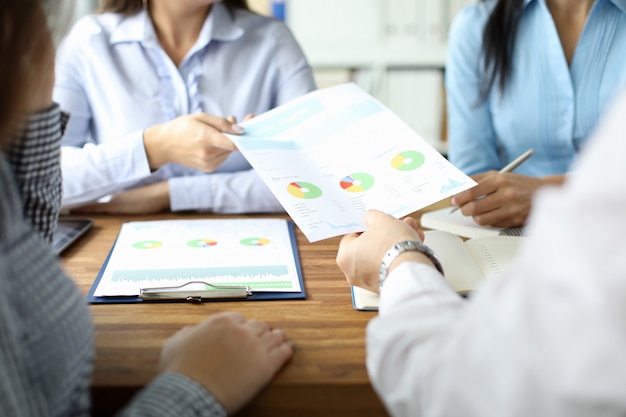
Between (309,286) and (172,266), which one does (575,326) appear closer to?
(309,286)

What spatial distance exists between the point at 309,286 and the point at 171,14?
2.82 feet

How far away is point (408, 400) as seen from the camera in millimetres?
589

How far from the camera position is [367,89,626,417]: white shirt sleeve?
1.45 feet

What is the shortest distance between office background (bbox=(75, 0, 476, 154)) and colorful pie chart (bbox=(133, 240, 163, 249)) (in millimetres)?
2357

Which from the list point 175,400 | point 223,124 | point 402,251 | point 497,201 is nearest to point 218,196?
point 223,124

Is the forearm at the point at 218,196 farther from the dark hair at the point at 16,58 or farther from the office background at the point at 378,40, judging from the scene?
the office background at the point at 378,40

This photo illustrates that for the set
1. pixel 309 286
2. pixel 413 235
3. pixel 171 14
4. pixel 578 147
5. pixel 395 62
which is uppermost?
pixel 171 14

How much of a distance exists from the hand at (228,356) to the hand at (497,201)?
1.84ft

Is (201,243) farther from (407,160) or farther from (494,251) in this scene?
(494,251)

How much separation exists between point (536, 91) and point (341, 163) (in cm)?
73

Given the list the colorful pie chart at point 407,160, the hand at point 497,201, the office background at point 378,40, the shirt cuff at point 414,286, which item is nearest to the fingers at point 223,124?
the colorful pie chart at point 407,160

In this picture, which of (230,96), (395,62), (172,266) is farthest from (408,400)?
(395,62)

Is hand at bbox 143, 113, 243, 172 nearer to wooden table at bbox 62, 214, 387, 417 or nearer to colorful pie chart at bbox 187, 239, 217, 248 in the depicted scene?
colorful pie chart at bbox 187, 239, 217, 248

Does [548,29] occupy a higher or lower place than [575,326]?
lower
